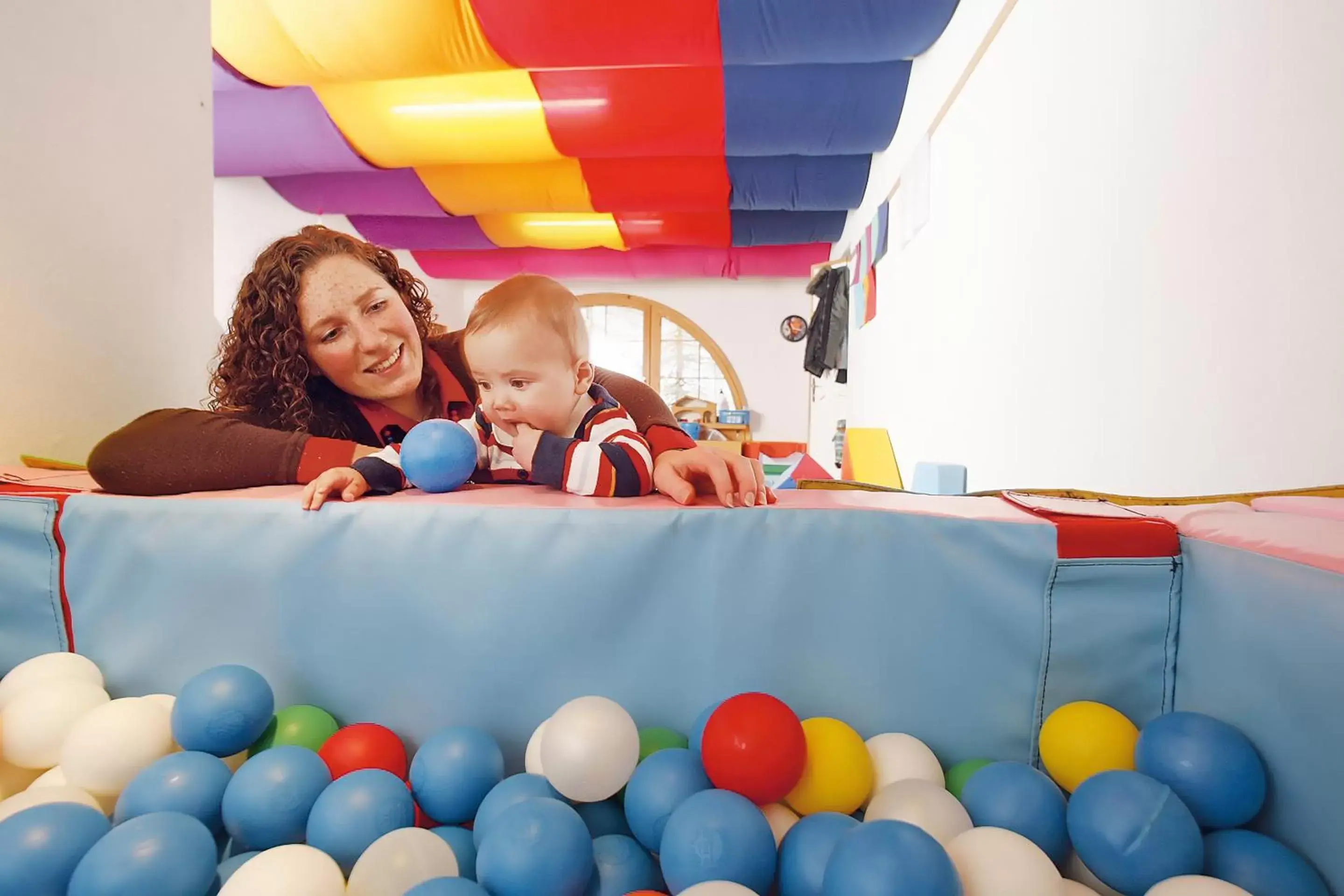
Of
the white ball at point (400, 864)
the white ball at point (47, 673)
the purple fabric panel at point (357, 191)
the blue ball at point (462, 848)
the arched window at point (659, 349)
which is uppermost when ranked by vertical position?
the purple fabric panel at point (357, 191)

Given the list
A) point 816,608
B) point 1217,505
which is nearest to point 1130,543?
point 1217,505

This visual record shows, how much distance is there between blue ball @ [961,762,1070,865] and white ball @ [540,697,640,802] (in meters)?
0.38

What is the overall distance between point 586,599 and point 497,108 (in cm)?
271

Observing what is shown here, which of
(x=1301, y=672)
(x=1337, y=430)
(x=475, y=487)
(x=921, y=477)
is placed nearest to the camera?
(x=1301, y=672)

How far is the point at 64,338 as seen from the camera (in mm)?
1288

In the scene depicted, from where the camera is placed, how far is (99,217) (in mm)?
1357

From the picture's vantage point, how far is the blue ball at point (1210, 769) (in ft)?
2.23

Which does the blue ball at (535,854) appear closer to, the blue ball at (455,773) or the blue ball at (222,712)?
the blue ball at (455,773)

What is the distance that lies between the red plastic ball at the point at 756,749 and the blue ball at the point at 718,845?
0.10 ft

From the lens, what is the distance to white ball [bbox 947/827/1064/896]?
2.13 ft

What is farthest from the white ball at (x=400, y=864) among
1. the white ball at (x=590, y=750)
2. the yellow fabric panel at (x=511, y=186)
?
the yellow fabric panel at (x=511, y=186)

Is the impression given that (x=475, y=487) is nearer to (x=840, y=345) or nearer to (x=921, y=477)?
(x=921, y=477)

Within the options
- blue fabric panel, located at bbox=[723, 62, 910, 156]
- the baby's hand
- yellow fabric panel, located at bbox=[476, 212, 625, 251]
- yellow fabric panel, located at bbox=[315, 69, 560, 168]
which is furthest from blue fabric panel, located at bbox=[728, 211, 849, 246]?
the baby's hand

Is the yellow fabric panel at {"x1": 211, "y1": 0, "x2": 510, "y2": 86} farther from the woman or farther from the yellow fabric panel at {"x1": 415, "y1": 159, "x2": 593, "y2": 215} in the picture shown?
the woman
